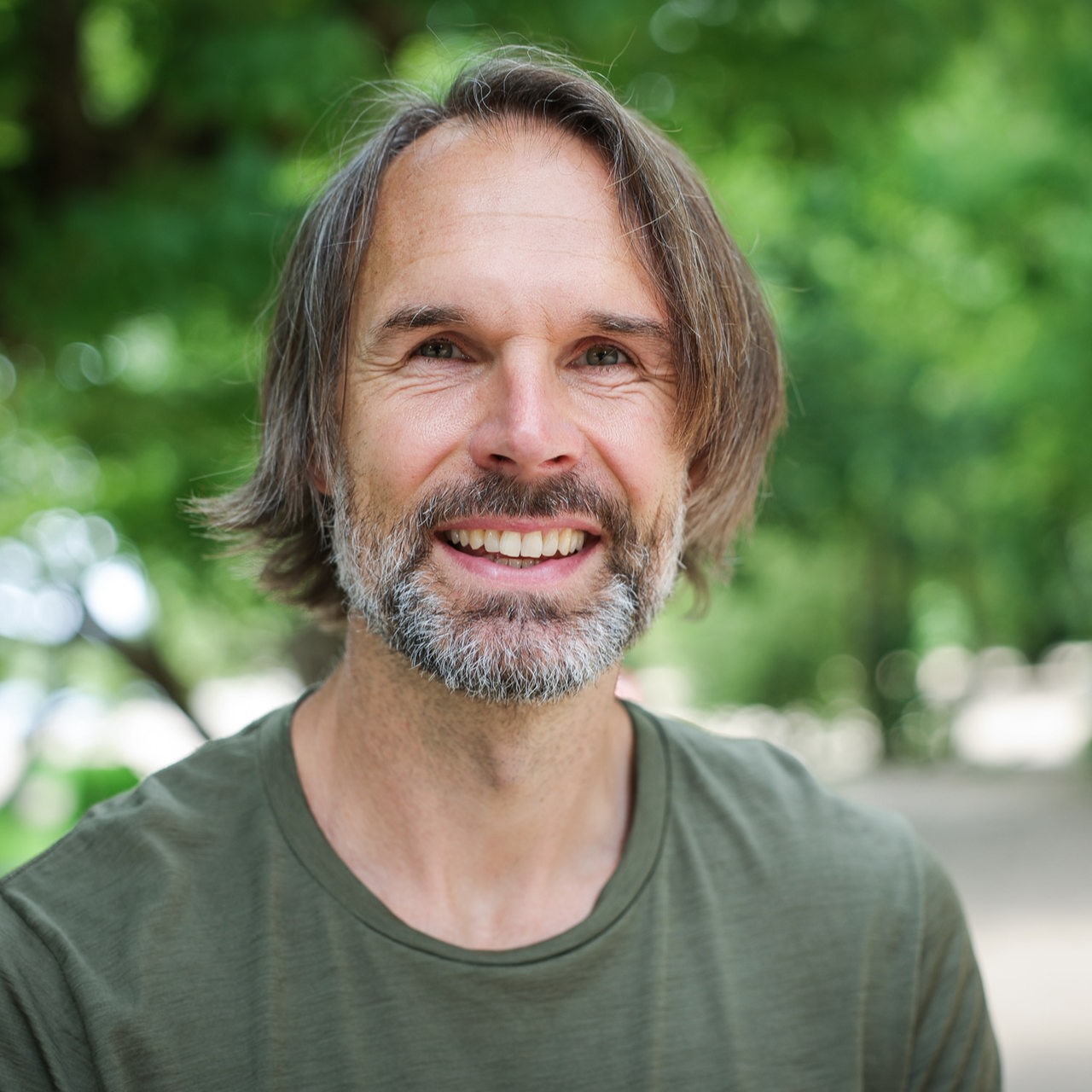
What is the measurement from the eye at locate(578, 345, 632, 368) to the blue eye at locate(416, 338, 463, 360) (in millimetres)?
183

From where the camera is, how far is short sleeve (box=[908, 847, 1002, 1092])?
2.05 metres

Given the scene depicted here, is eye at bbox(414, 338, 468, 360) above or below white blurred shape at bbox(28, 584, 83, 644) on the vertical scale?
below

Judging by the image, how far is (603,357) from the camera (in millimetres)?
1999

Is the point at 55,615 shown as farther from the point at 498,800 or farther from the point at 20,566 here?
the point at 498,800

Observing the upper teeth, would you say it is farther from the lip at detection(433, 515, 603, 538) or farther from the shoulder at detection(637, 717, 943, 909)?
the shoulder at detection(637, 717, 943, 909)

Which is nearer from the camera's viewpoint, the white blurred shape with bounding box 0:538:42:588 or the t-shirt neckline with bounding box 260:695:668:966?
the t-shirt neckline with bounding box 260:695:668:966

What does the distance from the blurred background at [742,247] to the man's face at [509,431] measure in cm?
69

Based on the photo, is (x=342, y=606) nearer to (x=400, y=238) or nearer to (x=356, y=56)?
(x=400, y=238)

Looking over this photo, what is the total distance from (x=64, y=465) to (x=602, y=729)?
23.6ft

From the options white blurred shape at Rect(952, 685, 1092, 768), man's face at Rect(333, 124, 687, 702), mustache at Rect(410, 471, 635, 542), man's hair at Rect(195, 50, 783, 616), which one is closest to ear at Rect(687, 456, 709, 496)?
man's hair at Rect(195, 50, 783, 616)

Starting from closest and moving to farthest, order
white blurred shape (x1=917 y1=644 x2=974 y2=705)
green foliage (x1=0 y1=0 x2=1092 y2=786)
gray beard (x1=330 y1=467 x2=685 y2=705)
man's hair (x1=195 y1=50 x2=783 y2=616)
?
1. gray beard (x1=330 y1=467 x2=685 y2=705)
2. man's hair (x1=195 y1=50 x2=783 y2=616)
3. green foliage (x1=0 y1=0 x2=1092 y2=786)
4. white blurred shape (x1=917 y1=644 x2=974 y2=705)

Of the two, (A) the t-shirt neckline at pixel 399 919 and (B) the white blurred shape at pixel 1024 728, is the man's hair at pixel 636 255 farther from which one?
(B) the white blurred shape at pixel 1024 728

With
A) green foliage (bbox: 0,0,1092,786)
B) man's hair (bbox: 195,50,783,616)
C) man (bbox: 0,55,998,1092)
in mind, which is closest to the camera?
man (bbox: 0,55,998,1092)

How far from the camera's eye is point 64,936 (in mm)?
1752
